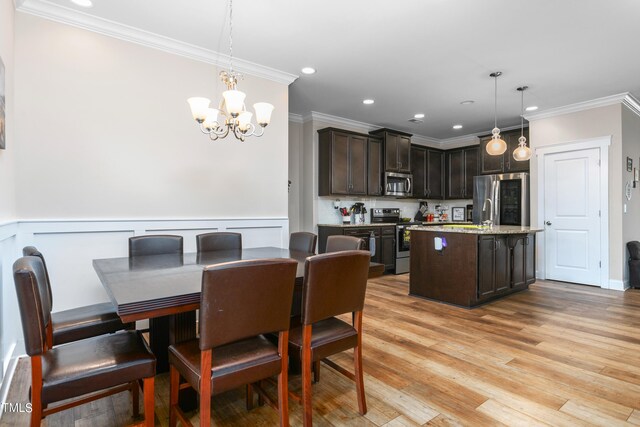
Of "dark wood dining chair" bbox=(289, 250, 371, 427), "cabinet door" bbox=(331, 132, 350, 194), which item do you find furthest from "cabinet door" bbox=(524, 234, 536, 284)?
"dark wood dining chair" bbox=(289, 250, 371, 427)

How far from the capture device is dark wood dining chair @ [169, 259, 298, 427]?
4.46ft

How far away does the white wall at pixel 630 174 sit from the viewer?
4883 millimetres

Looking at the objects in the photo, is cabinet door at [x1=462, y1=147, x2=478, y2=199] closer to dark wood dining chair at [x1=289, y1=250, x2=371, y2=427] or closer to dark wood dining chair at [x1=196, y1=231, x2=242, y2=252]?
dark wood dining chair at [x1=196, y1=231, x2=242, y2=252]

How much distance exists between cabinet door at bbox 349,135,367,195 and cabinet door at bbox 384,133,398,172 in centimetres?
47

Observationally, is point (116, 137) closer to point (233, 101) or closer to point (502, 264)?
point (233, 101)

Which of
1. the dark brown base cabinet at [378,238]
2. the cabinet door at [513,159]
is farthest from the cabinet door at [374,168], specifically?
the cabinet door at [513,159]

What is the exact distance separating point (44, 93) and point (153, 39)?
41.1 inches

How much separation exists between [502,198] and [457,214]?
1.54m

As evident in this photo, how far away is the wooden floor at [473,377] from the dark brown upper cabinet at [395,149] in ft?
10.7

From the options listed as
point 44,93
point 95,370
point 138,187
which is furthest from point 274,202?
point 95,370

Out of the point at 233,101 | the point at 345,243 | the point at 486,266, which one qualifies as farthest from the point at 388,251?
the point at 233,101

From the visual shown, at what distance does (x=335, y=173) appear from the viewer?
5.69 meters

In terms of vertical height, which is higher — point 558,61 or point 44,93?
point 558,61

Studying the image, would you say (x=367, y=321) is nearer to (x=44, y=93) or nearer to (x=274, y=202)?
(x=274, y=202)
